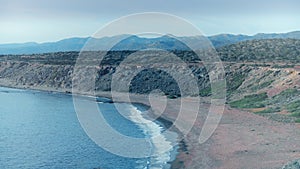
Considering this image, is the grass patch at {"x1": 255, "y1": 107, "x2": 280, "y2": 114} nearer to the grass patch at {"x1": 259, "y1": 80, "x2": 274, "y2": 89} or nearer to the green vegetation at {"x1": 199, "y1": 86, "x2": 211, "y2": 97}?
the grass patch at {"x1": 259, "y1": 80, "x2": 274, "y2": 89}

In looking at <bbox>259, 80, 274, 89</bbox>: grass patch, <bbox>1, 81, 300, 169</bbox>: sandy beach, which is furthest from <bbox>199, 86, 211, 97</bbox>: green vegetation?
→ <bbox>1, 81, 300, 169</bbox>: sandy beach

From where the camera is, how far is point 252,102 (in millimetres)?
52125

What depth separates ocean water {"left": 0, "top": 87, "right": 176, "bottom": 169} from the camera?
3039 cm

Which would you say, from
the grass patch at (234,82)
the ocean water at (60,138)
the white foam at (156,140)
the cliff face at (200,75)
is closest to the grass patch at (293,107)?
the cliff face at (200,75)

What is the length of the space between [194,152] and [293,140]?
716cm

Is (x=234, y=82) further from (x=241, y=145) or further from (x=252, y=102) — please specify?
(x=241, y=145)

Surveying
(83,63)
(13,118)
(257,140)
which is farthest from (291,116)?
(83,63)

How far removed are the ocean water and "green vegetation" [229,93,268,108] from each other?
11.0 metres

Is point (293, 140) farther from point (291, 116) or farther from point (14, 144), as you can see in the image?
point (14, 144)

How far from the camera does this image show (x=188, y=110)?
2079 inches

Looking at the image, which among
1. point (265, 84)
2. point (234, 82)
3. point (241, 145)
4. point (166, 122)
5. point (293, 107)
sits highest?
point (265, 84)

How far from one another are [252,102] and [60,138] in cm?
2334

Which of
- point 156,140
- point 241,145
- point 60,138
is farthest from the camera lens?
point 60,138

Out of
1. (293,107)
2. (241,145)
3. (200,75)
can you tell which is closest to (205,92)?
(200,75)
